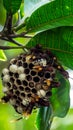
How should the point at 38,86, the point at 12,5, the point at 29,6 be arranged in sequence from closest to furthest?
the point at 38,86 < the point at 12,5 < the point at 29,6

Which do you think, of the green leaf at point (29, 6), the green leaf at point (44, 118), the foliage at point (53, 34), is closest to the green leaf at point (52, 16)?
the foliage at point (53, 34)

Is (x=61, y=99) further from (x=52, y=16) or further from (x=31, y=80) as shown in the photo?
(x=52, y=16)

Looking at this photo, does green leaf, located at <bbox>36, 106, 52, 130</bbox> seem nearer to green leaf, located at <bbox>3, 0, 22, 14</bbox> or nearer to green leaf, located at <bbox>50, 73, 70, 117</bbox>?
green leaf, located at <bbox>50, 73, 70, 117</bbox>

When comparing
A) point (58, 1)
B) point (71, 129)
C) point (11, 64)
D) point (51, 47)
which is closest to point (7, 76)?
point (11, 64)

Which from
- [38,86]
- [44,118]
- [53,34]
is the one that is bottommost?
[44,118]

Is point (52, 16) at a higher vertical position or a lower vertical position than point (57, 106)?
higher

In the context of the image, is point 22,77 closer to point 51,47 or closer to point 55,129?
point 51,47

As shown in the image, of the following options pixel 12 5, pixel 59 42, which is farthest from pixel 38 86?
pixel 12 5

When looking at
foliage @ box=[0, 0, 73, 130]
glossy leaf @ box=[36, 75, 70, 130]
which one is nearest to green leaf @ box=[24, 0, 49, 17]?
foliage @ box=[0, 0, 73, 130]
